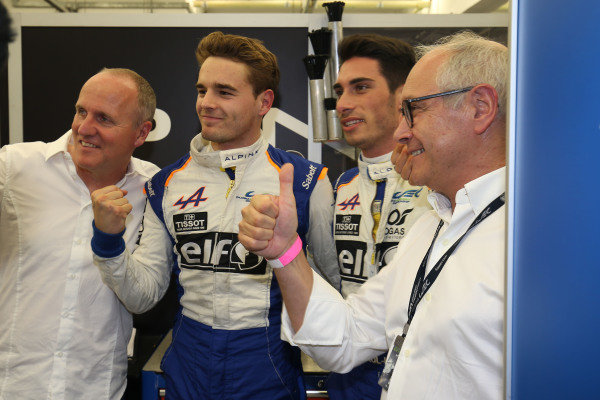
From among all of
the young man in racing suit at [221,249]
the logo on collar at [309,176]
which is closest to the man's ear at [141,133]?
the young man in racing suit at [221,249]

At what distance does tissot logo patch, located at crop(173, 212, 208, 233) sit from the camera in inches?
73.3

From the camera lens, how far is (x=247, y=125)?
2.01 metres

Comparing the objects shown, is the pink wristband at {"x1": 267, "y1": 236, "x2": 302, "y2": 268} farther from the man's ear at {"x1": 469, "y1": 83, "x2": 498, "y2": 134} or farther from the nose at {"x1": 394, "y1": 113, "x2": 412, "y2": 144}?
the man's ear at {"x1": 469, "y1": 83, "x2": 498, "y2": 134}

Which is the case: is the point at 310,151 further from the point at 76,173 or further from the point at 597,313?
the point at 597,313

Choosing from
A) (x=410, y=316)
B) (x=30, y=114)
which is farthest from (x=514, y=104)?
(x=30, y=114)

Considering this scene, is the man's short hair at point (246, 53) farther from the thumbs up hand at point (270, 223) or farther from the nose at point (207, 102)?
the thumbs up hand at point (270, 223)

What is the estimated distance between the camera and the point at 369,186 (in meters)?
1.94

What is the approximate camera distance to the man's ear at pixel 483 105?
1203 mm

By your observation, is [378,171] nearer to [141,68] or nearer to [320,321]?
[320,321]

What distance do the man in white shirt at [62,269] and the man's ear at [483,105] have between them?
1.14 m

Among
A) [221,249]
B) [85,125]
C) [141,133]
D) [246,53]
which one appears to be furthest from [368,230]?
[85,125]

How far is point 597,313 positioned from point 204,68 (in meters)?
1.73

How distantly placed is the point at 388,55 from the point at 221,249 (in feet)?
3.53

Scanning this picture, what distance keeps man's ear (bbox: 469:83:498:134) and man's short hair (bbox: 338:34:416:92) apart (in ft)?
3.00
